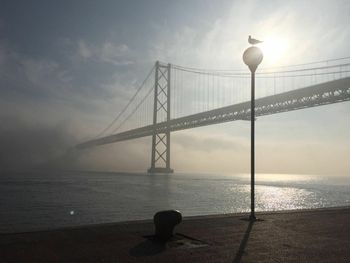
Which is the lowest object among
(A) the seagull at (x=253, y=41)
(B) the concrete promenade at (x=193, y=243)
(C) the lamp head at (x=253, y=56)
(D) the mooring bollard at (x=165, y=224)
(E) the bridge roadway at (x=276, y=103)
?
(B) the concrete promenade at (x=193, y=243)

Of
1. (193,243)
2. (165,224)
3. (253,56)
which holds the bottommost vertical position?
(193,243)

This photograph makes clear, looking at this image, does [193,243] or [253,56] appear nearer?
[193,243]

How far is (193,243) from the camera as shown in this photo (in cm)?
705

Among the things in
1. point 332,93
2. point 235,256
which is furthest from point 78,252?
point 332,93

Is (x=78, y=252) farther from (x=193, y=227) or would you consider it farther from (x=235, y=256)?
(x=193, y=227)

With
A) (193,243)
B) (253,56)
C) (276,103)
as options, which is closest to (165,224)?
(193,243)

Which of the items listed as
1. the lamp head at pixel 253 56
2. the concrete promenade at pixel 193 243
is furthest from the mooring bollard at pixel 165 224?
the lamp head at pixel 253 56

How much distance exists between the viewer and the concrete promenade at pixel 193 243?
604cm

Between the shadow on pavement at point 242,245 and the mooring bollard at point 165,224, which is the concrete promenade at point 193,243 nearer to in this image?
the shadow on pavement at point 242,245

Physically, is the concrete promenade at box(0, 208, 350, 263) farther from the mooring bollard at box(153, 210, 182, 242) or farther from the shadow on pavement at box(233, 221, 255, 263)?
the mooring bollard at box(153, 210, 182, 242)

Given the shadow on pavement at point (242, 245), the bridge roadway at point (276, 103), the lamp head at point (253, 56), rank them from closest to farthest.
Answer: the shadow on pavement at point (242, 245), the lamp head at point (253, 56), the bridge roadway at point (276, 103)

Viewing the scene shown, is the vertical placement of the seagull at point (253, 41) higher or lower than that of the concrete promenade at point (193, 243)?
higher

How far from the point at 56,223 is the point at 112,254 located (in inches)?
554

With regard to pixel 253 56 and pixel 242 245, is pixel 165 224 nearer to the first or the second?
pixel 242 245
